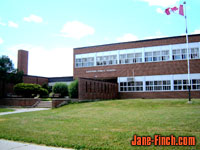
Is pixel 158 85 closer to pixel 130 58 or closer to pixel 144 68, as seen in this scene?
pixel 144 68

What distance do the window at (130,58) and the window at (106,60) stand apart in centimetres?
119

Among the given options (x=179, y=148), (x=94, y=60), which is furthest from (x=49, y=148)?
(x=94, y=60)

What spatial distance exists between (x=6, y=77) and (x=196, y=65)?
30.3m

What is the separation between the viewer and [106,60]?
127ft

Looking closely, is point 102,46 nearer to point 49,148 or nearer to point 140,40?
point 140,40

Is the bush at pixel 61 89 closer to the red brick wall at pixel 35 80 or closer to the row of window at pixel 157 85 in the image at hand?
the row of window at pixel 157 85

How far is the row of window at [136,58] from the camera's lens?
108 feet

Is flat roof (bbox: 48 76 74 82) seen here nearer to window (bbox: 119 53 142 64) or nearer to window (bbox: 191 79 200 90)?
window (bbox: 119 53 142 64)

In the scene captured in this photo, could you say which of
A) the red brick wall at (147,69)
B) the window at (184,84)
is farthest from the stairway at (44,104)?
the window at (184,84)

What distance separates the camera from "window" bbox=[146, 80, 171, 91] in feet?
111

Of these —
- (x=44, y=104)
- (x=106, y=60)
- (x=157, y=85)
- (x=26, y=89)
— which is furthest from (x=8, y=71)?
(x=157, y=85)

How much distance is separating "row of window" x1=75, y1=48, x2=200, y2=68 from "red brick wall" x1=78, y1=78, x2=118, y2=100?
5.08 m

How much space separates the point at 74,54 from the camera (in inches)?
1641

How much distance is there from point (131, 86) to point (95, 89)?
400 inches
